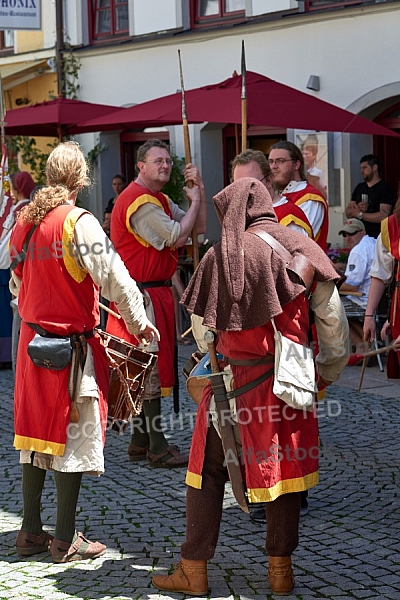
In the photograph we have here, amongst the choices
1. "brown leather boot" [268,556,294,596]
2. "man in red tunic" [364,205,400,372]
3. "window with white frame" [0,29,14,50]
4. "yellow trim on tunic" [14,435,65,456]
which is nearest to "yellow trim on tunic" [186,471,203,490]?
"brown leather boot" [268,556,294,596]

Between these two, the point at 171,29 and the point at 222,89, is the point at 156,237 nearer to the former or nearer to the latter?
the point at 222,89

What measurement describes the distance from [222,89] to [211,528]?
534 cm

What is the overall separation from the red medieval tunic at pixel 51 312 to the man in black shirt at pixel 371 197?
6746mm

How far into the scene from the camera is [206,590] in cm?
459

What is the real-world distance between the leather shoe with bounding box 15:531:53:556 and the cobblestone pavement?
7cm

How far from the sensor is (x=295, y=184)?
6352 mm

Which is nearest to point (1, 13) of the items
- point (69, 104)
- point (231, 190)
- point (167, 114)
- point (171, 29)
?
point (171, 29)

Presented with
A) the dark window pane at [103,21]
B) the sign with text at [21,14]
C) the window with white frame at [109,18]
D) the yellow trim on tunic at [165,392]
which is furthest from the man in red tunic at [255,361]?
the dark window pane at [103,21]

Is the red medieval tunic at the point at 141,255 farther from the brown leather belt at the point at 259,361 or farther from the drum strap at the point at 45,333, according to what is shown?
the brown leather belt at the point at 259,361

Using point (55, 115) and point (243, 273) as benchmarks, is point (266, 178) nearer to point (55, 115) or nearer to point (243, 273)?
point (243, 273)

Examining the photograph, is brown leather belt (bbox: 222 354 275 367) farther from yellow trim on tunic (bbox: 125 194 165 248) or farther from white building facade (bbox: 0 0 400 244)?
white building facade (bbox: 0 0 400 244)

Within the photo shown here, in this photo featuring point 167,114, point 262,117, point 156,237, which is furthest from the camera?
point 167,114

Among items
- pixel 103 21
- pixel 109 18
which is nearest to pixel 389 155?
pixel 109 18

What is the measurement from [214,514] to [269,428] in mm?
438
